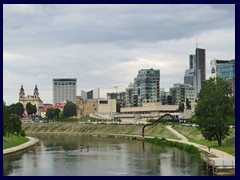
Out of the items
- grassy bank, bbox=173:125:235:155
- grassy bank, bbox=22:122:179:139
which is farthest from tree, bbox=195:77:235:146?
grassy bank, bbox=22:122:179:139

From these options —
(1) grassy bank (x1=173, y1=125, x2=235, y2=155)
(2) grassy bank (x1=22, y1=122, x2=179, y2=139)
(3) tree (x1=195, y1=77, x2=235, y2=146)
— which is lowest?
(2) grassy bank (x1=22, y1=122, x2=179, y2=139)

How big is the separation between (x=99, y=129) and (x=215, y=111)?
9212cm

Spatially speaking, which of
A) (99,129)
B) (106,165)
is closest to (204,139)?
(106,165)

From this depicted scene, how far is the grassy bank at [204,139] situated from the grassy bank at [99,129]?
3522 millimetres

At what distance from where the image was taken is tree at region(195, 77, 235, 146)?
77.3 meters

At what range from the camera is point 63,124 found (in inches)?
7613

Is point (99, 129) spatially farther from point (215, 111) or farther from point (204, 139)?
point (215, 111)

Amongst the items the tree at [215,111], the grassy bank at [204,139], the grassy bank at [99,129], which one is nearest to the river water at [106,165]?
the grassy bank at [204,139]

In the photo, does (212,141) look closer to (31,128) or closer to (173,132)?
(173,132)

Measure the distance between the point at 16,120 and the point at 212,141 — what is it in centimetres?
4726

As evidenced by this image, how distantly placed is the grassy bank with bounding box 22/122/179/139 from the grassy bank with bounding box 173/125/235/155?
11.6 feet

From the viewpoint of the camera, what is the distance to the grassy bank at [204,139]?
74037 millimetres

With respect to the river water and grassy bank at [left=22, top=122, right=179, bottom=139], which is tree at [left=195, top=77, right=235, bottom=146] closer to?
the river water

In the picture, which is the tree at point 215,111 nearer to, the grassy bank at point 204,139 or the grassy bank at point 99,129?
the grassy bank at point 204,139
